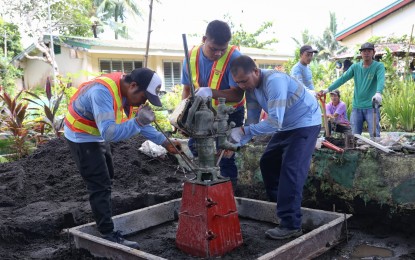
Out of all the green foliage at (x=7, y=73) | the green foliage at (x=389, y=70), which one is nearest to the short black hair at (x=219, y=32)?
the green foliage at (x=389, y=70)

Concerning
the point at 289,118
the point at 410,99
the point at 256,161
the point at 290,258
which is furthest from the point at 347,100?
the point at 290,258

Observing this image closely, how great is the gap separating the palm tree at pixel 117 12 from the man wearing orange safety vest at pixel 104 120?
87.6ft

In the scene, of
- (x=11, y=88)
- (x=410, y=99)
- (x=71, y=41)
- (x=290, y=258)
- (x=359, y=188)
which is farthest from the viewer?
(x=11, y=88)

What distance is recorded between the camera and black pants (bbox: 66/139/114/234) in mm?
3078

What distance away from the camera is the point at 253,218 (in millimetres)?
3957

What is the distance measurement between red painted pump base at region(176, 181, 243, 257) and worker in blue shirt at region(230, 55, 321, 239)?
41 cm

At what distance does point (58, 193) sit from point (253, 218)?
2452 millimetres

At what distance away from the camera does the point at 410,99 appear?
22.1ft

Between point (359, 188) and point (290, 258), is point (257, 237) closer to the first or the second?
point (290, 258)

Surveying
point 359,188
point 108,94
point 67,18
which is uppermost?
point 67,18

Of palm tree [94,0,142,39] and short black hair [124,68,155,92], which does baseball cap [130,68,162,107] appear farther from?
palm tree [94,0,142,39]

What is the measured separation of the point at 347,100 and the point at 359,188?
16.1ft

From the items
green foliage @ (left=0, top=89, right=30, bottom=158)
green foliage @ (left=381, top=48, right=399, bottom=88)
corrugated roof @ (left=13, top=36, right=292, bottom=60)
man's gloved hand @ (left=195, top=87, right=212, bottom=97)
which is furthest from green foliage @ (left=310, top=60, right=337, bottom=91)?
man's gloved hand @ (left=195, top=87, right=212, bottom=97)

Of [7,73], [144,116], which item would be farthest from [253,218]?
[7,73]
